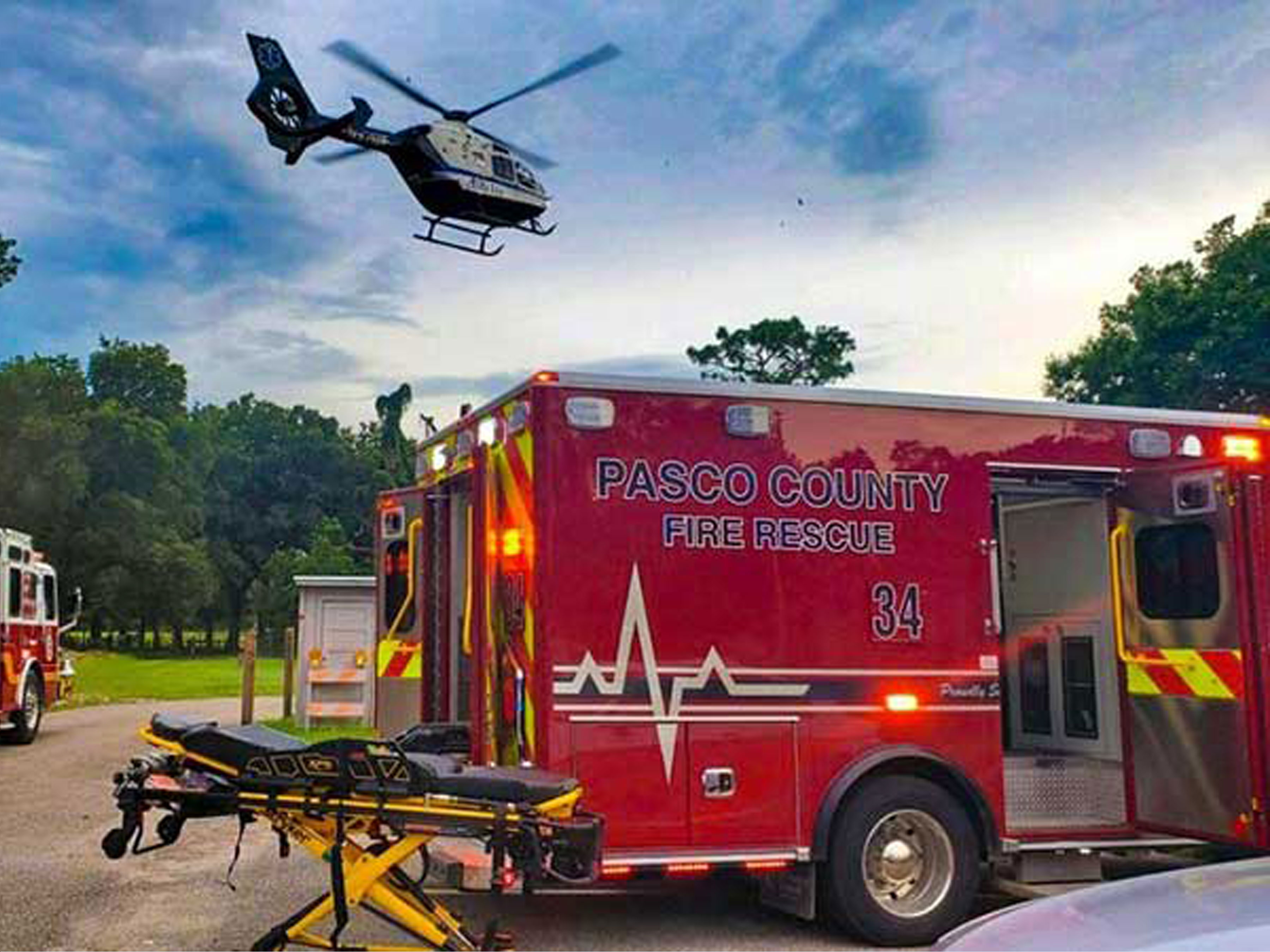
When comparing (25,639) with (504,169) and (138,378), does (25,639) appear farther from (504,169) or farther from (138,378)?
(138,378)

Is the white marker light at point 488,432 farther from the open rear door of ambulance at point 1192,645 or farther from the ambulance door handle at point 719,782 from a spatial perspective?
the open rear door of ambulance at point 1192,645

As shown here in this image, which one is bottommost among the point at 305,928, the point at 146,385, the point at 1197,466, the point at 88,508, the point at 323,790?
the point at 305,928

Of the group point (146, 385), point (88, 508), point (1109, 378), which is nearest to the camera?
point (1109, 378)

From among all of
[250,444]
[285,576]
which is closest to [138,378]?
[250,444]

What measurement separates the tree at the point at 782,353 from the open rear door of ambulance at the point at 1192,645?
4835 centimetres

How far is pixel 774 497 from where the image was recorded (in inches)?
262

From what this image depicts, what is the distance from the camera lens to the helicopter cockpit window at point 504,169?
23.7 m

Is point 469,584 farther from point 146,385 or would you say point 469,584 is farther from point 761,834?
point 146,385

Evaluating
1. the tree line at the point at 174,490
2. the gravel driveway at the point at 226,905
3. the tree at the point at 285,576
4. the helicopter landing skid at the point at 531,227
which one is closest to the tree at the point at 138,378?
the tree line at the point at 174,490

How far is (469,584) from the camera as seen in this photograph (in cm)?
704

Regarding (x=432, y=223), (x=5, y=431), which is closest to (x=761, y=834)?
(x=432, y=223)

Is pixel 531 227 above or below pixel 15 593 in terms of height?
above

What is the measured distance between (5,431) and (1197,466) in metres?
48.2

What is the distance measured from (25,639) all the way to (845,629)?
13.1 m
